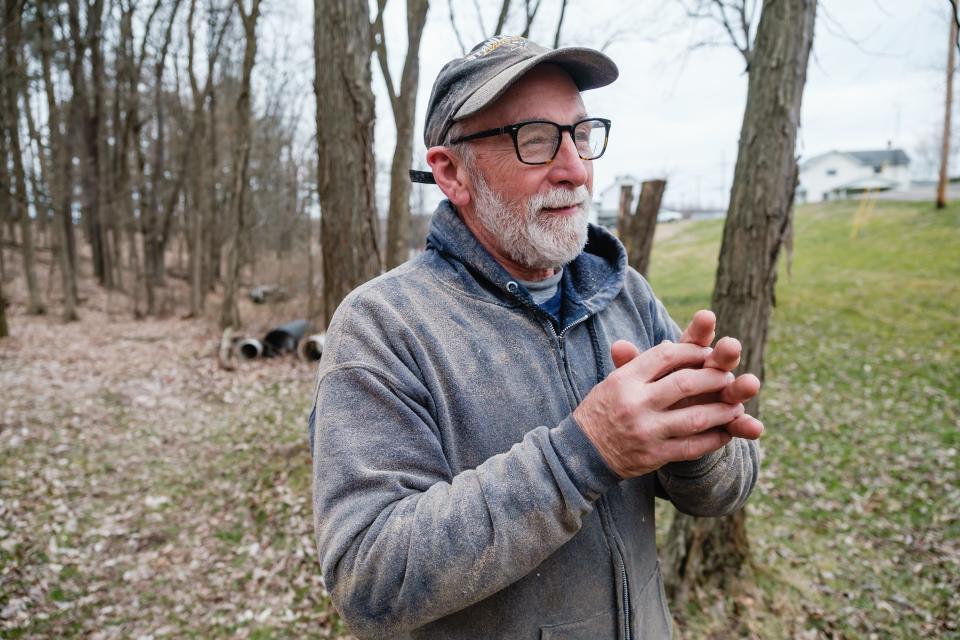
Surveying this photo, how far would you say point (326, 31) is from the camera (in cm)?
506

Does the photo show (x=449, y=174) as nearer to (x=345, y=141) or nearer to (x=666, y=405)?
(x=666, y=405)

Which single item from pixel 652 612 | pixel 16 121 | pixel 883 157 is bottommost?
pixel 652 612

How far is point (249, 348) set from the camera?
A: 442 inches

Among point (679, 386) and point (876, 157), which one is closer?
point (679, 386)

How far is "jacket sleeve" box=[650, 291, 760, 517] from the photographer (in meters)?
1.54

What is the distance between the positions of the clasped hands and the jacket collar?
52cm

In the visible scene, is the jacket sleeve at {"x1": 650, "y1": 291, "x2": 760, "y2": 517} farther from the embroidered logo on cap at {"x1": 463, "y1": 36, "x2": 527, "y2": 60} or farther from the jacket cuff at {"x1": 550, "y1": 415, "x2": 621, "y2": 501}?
the embroidered logo on cap at {"x1": 463, "y1": 36, "x2": 527, "y2": 60}

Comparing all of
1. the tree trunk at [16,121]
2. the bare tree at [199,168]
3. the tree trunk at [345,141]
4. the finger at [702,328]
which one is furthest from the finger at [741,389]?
the bare tree at [199,168]

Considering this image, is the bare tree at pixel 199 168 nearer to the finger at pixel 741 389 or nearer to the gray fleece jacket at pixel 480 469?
the gray fleece jacket at pixel 480 469

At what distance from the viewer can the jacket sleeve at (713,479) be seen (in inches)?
60.6

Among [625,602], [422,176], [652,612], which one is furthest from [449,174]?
[652,612]

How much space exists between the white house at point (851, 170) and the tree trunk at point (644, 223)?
6151cm

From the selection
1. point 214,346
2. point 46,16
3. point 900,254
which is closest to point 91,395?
point 214,346

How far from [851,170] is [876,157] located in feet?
12.0
